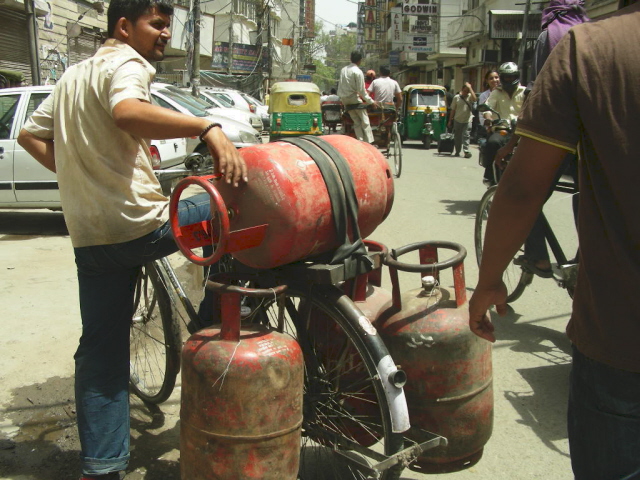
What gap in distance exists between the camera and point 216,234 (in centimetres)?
237

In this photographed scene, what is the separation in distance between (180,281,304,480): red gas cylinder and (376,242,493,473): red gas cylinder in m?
0.48

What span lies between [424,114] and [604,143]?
63.7ft

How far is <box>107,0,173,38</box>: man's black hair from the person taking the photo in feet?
7.87

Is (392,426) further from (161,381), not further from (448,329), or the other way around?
(161,381)

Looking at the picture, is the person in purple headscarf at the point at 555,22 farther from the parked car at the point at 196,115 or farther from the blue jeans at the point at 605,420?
the parked car at the point at 196,115

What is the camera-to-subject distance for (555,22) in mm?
4625

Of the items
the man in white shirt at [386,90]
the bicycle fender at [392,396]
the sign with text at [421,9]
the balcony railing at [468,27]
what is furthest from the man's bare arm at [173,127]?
the sign with text at [421,9]

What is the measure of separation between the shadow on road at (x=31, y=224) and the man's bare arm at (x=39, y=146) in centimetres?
527

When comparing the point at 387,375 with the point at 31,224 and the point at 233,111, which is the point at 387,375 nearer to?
the point at 31,224

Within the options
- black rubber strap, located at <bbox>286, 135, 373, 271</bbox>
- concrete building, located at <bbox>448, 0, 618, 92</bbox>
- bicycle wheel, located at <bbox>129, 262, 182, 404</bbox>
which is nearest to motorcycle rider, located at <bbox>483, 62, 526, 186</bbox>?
Answer: bicycle wheel, located at <bbox>129, 262, 182, 404</bbox>

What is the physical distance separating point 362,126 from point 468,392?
10166 millimetres

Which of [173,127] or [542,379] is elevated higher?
[173,127]

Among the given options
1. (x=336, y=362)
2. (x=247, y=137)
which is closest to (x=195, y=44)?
(x=247, y=137)

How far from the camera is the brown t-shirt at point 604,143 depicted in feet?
4.74
